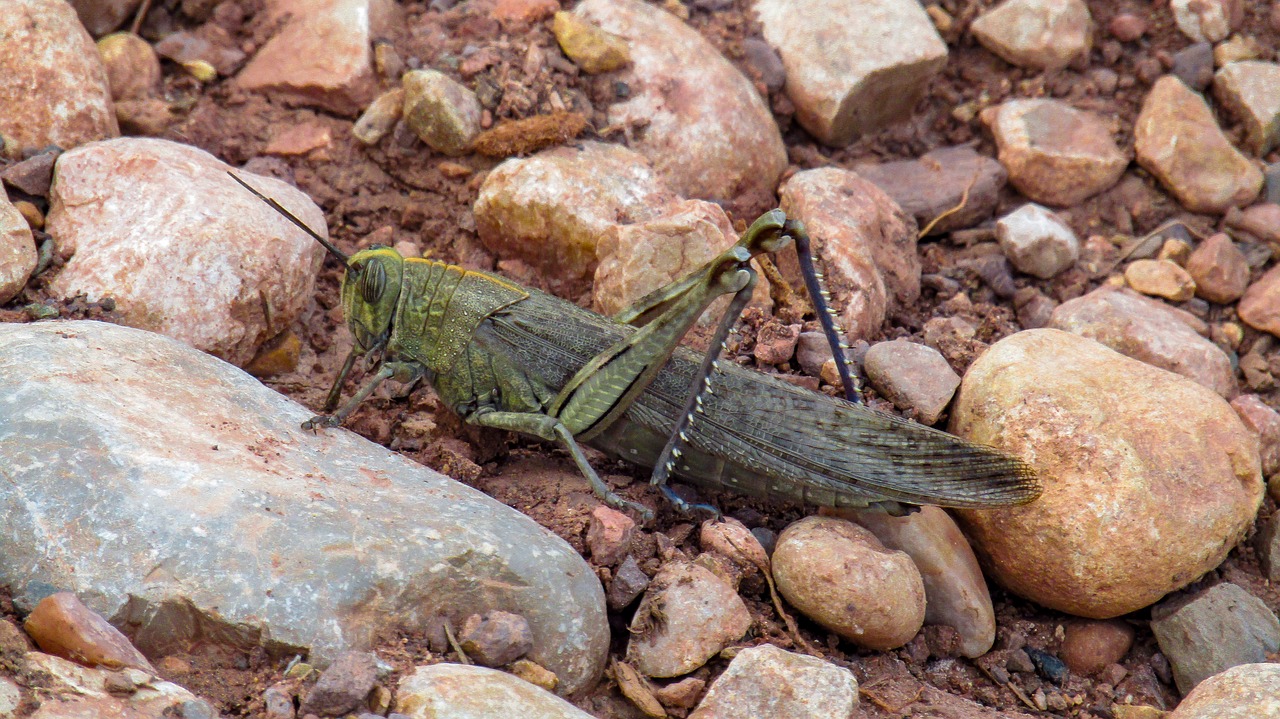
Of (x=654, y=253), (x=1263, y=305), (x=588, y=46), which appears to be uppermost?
(x=588, y=46)

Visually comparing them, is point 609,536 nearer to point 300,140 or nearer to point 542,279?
point 542,279

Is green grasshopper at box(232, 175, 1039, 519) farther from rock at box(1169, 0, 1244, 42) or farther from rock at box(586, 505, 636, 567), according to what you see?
rock at box(1169, 0, 1244, 42)

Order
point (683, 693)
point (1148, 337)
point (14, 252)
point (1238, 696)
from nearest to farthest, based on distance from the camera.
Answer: point (1238, 696), point (683, 693), point (14, 252), point (1148, 337)

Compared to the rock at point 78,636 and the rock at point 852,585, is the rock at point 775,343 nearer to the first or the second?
the rock at point 852,585

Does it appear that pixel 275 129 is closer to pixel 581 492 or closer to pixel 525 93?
pixel 525 93

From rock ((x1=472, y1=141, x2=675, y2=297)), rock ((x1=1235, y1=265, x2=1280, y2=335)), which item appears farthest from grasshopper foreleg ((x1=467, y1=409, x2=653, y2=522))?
rock ((x1=1235, y1=265, x2=1280, y2=335))

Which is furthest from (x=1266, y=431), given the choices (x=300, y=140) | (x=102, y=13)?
(x=102, y=13)
